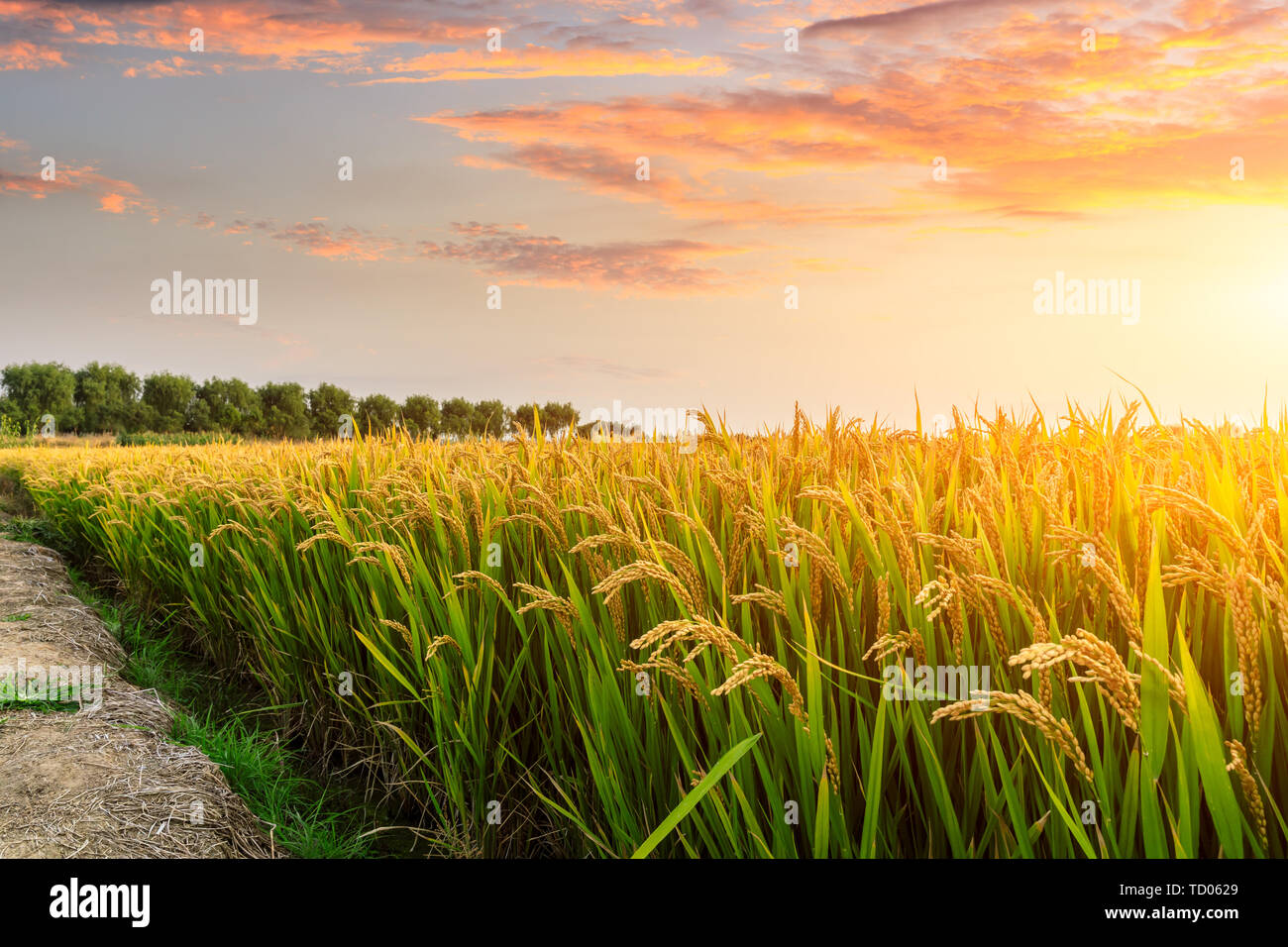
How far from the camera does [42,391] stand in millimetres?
59312

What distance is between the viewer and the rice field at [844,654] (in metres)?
1.51

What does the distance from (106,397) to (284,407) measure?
17534 mm

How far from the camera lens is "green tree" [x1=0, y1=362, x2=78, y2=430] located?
57.0 metres

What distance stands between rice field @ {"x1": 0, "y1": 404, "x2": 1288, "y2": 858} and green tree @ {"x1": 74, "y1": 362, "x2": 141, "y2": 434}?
61.7 m

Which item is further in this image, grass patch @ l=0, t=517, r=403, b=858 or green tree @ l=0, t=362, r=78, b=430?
green tree @ l=0, t=362, r=78, b=430

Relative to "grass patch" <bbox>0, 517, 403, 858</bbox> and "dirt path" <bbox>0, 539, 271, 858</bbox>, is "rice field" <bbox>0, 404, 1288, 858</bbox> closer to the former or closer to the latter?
"grass patch" <bbox>0, 517, 403, 858</bbox>

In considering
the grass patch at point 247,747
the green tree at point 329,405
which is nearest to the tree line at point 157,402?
the green tree at point 329,405

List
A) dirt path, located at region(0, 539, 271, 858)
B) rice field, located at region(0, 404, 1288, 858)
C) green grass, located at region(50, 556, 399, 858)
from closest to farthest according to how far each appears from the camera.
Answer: rice field, located at region(0, 404, 1288, 858), dirt path, located at region(0, 539, 271, 858), green grass, located at region(50, 556, 399, 858)

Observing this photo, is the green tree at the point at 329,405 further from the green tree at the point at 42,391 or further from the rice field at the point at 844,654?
the rice field at the point at 844,654

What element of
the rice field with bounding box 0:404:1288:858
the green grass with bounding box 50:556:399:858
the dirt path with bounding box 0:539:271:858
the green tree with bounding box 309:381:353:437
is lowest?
the green grass with bounding box 50:556:399:858

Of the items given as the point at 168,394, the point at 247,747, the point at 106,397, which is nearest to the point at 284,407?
the point at 168,394

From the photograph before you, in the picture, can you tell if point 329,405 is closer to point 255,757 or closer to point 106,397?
point 106,397

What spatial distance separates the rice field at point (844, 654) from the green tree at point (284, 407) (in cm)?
5204

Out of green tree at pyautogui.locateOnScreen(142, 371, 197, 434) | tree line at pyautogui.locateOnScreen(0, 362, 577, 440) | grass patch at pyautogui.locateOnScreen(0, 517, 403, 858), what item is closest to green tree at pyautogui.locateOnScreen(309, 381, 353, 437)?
tree line at pyautogui.locateOnScreen(0, 362, 577, 440)
